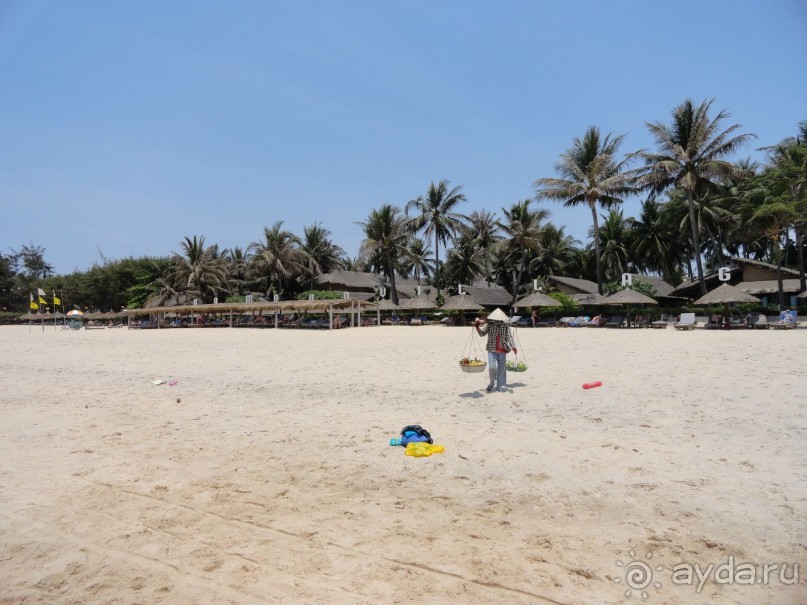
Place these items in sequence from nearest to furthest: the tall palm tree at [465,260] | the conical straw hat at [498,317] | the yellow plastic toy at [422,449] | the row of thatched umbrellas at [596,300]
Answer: the yellow plastic toy at [422,449], the conical straw hat at [498,317], the row of thatched umbrellas at [596,300], the tall palm tree at [465,260]

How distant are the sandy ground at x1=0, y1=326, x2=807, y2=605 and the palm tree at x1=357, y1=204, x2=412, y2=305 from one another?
31188 millimetres

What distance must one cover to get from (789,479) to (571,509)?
2.17m

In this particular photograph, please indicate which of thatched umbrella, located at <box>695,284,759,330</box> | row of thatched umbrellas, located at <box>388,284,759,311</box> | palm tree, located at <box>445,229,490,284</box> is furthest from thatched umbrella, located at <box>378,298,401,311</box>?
thatched umbrella, located at <box>695,284,759,330</box>

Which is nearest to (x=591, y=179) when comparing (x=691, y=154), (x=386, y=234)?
(x=691, y=154)

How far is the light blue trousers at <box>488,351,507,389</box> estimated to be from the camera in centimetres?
824

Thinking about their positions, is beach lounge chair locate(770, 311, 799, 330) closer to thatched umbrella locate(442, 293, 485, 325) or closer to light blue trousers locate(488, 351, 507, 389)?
thatched umbrella locate(442, 293, 485, 325)

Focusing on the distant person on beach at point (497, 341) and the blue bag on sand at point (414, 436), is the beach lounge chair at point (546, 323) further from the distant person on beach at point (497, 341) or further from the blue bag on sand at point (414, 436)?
the blue bag on sand at point (414, 436)

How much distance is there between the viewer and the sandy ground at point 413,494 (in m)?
3.05

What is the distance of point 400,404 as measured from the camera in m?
7.84

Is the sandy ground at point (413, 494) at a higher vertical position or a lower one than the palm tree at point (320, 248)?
lower

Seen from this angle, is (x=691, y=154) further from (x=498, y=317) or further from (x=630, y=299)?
(x=498, y=317)

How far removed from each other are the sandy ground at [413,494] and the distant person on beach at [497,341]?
408 millimetres

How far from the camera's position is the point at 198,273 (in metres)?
48.1

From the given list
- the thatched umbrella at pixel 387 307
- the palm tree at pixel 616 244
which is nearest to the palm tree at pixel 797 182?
the palm tree at pixel 616 244
